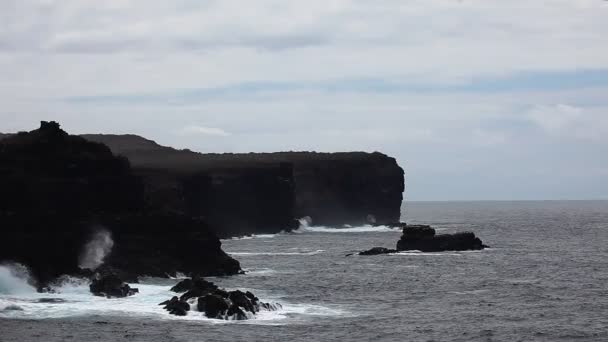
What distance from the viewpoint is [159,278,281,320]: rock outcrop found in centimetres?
7212

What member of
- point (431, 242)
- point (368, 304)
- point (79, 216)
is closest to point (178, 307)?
point (368, 304)

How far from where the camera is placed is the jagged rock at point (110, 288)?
81.5 m

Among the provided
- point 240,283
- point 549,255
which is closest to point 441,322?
point 240,283

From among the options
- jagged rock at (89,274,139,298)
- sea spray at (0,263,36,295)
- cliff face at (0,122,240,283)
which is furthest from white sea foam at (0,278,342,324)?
cliff face at (0,122,240,283)

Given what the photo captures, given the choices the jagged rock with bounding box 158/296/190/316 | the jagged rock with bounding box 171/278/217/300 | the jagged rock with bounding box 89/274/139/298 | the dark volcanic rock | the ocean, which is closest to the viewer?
the ocean

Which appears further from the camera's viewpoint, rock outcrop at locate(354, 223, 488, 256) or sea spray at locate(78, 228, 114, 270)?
rock outcrop at locate(354, 223, 488, 256)

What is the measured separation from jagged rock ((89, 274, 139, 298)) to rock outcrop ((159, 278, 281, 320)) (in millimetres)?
5611

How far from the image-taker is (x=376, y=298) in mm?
88125

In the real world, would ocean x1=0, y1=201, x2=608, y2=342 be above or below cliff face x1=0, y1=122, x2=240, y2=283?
below

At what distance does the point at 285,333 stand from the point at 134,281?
92.8ft

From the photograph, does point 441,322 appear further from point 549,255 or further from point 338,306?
point 549,255

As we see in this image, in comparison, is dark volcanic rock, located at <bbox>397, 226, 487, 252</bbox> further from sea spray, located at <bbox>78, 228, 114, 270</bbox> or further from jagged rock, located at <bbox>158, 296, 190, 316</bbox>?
jagged rock, located at <bbox>158, 296, 190, 316</bbox>

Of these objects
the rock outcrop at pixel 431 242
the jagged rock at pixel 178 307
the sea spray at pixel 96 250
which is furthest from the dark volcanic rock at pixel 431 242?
the jagged rock at pixel 178 307

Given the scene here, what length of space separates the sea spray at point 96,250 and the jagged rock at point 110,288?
10.8m
